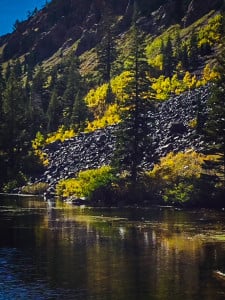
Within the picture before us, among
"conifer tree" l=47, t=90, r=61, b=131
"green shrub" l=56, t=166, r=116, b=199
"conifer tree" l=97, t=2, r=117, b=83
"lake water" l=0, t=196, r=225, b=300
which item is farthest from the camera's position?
"conifer tree" l=97, t=2, r=117, b=83

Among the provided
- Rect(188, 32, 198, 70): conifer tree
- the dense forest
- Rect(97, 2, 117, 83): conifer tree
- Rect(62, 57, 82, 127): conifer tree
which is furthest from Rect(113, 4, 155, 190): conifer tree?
Rect(97, 2, 117, 83): conifer tree

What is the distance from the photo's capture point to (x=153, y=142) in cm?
7444

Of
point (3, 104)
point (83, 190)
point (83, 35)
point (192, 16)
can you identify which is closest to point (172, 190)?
point (83, 190)

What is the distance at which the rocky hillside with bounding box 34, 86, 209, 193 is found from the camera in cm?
7062

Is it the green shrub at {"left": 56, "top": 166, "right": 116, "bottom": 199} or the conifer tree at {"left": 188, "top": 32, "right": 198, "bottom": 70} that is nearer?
the green shrub at {"left": 56, "top": 166, "right": 116, "bottom": 199}

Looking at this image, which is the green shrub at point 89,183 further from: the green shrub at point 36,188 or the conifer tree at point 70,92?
the conifer tree at point 70,92

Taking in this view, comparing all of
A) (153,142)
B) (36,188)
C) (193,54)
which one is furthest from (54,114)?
(153,142)

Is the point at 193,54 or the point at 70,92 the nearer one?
the point at 193,54

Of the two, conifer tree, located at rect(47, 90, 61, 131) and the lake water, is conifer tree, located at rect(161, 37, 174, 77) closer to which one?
conifer tree, located at rect(47, 90, 61, 131)

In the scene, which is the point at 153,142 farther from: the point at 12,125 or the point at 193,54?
the point at 193,54

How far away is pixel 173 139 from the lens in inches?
2862

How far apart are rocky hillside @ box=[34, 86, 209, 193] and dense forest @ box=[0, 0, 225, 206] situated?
1297 mm

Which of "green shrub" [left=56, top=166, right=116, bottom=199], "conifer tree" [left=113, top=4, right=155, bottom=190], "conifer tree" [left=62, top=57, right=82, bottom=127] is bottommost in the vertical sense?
"green shrub" [left=56, top=166, right=116, bottom=199]

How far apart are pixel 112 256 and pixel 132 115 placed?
42.6m
